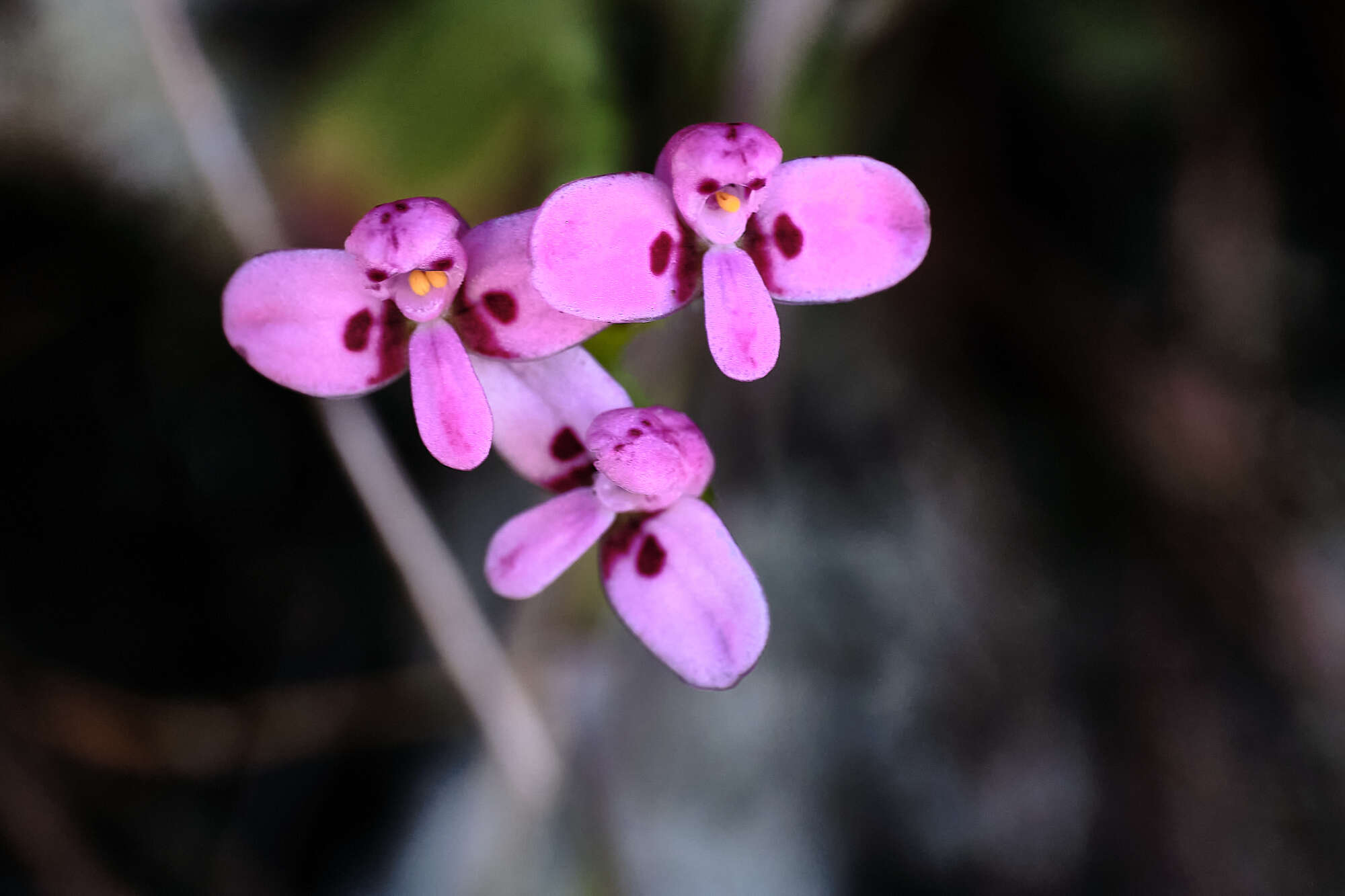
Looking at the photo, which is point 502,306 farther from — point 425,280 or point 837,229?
point 837,229

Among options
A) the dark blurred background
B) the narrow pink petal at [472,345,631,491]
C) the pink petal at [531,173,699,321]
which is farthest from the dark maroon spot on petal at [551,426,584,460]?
the dark blurred background

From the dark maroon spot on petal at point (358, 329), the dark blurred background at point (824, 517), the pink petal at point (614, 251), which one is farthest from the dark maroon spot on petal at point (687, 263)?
the dark blurred background at point (824, 517)

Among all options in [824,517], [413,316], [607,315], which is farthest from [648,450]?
[824,517]

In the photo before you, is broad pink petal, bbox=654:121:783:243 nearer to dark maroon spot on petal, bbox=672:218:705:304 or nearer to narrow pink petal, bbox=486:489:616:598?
dark maroon spot on petal, bbox=672:218:705:304

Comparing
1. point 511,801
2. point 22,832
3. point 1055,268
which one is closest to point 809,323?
point 1055,268

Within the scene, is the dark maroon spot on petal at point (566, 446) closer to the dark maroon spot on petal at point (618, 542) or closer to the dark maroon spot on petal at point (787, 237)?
the dark maroon spot on petal at point (618, 542)

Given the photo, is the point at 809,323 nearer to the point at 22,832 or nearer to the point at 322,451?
the point at 322,451
